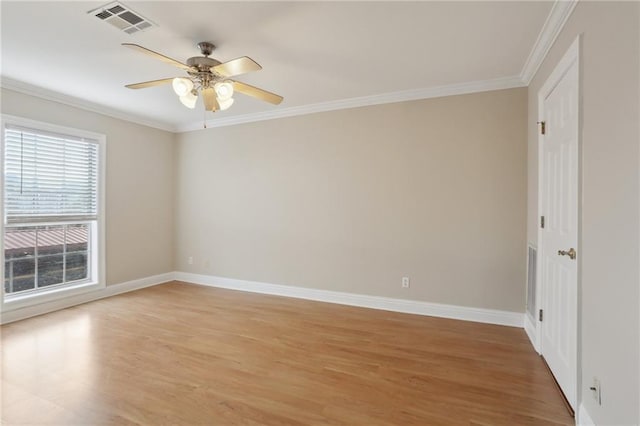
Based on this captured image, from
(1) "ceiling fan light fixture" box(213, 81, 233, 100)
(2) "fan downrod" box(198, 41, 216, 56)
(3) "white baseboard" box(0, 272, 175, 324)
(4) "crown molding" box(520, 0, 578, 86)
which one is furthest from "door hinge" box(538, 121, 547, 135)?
(3) "white baseboard" box(0, 272, 175, 324)

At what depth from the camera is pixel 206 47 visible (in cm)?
259

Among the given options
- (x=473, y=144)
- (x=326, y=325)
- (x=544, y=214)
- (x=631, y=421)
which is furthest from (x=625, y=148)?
(x=326, y=325)

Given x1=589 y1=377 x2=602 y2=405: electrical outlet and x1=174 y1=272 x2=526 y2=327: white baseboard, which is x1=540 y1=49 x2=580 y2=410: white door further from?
x1=174 y1=272 x2=526 y2=327: white baseboard

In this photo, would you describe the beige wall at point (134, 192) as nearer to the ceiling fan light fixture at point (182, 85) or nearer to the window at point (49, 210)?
the window at point (49, 210)

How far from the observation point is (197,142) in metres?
5.22

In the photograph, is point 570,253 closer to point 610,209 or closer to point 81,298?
point 610,209

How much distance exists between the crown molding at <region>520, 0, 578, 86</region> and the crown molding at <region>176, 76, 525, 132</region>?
26 cm

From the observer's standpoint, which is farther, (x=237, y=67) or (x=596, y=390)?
(x=237, y=67)

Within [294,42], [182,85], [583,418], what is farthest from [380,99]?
[583,418]

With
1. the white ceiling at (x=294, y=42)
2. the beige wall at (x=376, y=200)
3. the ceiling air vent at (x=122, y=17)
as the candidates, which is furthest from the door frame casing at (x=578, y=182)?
the ceiling air vent at (x=122, y=17)

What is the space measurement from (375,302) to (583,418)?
7.75 ft

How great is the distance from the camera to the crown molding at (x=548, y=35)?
6.63 ft

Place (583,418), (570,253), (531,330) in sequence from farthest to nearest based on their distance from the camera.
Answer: (531,330) → (570,253) → (583,418)

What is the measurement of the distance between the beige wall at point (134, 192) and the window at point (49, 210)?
0.16m
